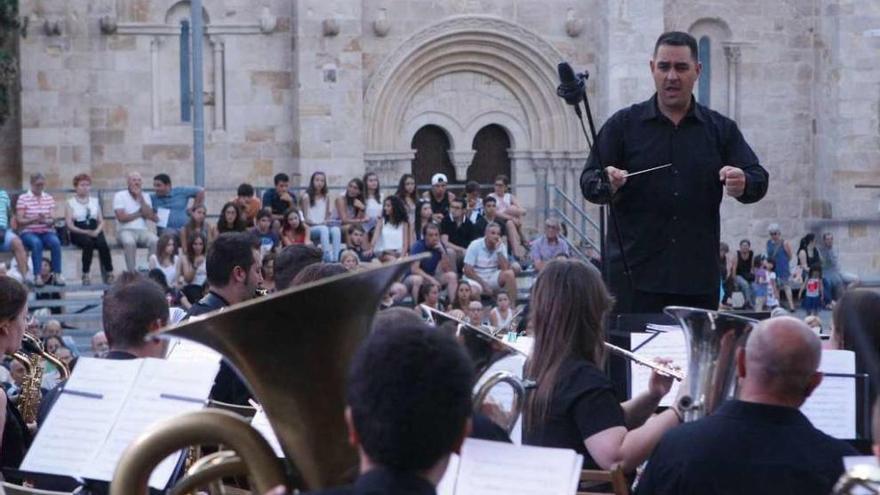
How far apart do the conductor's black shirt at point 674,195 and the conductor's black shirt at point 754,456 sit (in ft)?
9.82

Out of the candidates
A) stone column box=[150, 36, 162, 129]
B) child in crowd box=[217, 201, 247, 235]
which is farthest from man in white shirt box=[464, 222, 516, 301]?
stone column box=[150, 36, 162, 129]

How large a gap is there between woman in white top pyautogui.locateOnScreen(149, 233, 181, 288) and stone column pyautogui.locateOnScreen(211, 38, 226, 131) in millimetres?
6042

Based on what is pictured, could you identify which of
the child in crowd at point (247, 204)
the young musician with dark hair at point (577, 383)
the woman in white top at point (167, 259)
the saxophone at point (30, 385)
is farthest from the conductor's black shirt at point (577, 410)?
the child in crowd at point (247, 204)

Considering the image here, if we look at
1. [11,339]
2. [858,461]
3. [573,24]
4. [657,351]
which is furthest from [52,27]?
[858,461]

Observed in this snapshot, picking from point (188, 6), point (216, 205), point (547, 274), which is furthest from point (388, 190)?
point (547, 274)

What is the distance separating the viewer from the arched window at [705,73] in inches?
933

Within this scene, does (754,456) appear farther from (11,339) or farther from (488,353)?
(11,339)

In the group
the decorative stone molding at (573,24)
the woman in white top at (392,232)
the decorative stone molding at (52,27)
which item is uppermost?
the decorative stone molding at (573,24)

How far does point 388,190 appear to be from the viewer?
71.2 ft

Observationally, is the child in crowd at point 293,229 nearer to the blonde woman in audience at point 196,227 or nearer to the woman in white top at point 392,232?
the blonde woman in audience at point 196,227

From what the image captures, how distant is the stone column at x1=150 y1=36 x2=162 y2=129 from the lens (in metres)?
21.5

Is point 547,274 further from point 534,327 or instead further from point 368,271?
point 368,271

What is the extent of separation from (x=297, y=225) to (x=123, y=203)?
7.62 ft

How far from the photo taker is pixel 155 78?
2153 cm
